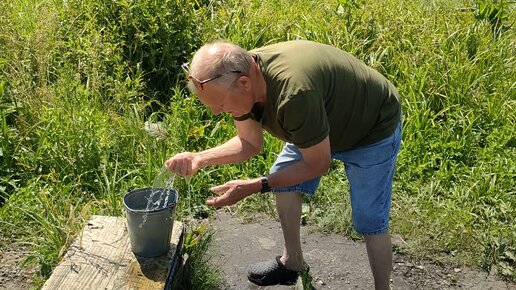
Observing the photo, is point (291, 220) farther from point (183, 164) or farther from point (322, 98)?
point (322, 98)

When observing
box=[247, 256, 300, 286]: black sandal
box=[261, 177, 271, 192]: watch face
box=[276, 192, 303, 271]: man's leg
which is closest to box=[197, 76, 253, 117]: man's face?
box=[261, 177, 271, 192]: watch face

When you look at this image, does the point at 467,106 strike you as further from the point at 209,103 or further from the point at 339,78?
the point at 209,103

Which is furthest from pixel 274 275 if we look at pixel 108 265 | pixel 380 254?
pixel 108 265

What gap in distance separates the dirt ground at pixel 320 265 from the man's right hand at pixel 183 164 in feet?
3.08

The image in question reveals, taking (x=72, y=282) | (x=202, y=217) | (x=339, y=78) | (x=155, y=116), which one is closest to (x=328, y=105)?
(x=339, y=78)

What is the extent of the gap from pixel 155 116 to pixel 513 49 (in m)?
3.27

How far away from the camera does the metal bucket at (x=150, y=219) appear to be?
9.84ft

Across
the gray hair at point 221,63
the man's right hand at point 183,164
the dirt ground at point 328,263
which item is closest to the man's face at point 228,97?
the gray hair at point 221,63

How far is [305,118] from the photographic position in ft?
8.38

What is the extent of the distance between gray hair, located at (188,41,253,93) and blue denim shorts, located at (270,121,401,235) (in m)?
0.80

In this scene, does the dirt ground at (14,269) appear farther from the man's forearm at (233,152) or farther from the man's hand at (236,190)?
the man's hand at (236,190)

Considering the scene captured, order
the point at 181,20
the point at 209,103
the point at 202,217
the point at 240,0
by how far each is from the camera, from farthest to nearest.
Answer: the point at 240,0
the point at 181,20
the point at 202,217
the point at 209,103

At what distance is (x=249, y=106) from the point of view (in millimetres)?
2699

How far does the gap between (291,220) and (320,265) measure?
1.96 ft
